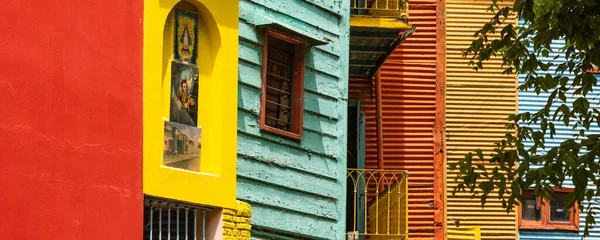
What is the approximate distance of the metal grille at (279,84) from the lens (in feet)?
63.1

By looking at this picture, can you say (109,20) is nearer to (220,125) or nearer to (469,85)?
(220,125)

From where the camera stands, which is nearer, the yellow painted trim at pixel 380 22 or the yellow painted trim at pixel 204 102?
the yellow painted trim at pixel 204 102

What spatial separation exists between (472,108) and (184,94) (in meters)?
13.6

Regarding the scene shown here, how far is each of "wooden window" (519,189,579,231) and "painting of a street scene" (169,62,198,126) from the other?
1500 centimetres

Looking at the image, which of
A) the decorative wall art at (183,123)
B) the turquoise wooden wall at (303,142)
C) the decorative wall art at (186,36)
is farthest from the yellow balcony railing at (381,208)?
the decorative wall art at (186,36)

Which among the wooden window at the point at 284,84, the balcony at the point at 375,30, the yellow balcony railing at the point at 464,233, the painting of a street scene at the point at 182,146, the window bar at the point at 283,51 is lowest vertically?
the yellow balcony railing at the point at 464,233

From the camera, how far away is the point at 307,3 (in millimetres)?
19844

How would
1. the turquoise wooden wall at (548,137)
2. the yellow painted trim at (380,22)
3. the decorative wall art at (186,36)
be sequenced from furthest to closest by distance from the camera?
1. the turquoise wooden wall at (548,137)
2. the yellow painted trim at (380,22)
3. the decorative wall art at (186,36)

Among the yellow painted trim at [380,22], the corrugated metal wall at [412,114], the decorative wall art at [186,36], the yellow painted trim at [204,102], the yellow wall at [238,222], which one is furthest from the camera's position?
the corrugated metal wall at [412,114]

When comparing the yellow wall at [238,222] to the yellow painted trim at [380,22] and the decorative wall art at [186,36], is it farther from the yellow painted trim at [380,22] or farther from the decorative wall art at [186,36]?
the yellow painted trim at [380,22]

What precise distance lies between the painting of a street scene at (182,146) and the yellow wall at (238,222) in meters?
0.67

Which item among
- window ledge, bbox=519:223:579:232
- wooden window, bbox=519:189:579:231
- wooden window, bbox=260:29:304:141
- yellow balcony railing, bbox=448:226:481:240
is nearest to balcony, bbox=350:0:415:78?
yellow balcony railing, bbox=448:226:481:240

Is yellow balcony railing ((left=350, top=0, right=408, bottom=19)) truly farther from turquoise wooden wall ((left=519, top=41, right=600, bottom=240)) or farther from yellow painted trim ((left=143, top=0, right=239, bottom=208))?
turquoise wooden wall ((left=519, top=41, right=600, bottom=240))

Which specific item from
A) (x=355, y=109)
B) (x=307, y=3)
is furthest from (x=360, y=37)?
(x=307, y=3)
